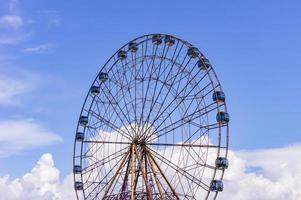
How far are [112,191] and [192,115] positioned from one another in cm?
1017

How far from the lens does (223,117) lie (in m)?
58.7

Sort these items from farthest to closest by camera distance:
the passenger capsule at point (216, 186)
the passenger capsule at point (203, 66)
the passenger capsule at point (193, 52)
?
1. the passenger capsule at point (193, 52)
2. the passenger capsule at point (203, 66)
3. the passenger capsule at point (216, 186)

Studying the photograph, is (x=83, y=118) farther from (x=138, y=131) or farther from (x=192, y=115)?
(x=192, y=115)

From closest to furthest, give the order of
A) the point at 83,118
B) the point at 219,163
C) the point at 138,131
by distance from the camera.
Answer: the point at 219,163 < the point at 138,131 < the point at 83,118

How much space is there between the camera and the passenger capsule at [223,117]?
58.5 metres

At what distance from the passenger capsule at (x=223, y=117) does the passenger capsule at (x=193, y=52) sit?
625cm

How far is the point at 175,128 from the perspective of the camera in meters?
61.5

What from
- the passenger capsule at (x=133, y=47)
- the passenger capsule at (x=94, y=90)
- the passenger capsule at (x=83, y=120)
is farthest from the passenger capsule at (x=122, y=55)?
the passenger capsule at (x=83, y=120)

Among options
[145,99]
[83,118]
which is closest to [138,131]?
[145,99]

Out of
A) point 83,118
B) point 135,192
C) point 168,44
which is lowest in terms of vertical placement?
point 135,192

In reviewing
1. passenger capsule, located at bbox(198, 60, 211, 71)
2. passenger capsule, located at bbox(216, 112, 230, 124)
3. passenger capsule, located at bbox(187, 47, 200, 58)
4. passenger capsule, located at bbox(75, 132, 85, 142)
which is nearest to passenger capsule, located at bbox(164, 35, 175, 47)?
passenger capsule, located at bbox(187, 47, 200, 58)

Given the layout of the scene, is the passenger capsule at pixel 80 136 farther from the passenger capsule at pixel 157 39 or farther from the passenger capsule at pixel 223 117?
the passenger capsule at pixel 223 117

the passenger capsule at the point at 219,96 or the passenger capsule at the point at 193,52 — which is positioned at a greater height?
the passenger capsule at the point at 193,52

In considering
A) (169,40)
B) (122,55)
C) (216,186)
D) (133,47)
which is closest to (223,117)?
(216,186)
